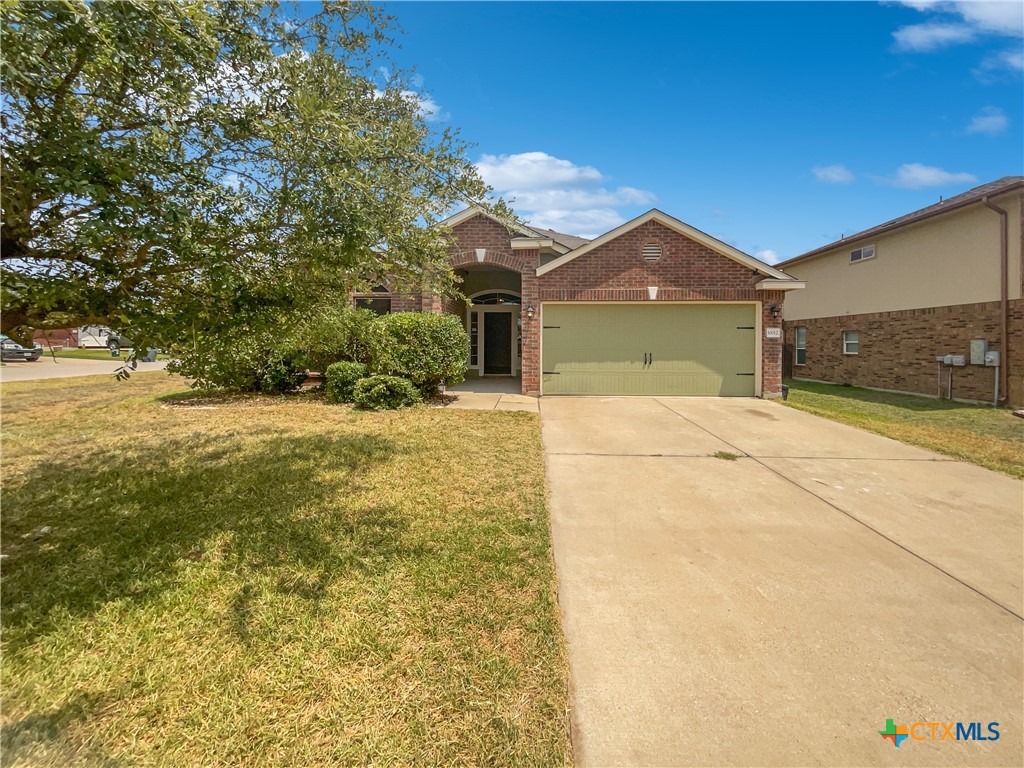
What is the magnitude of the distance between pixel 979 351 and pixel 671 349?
23.2 feet

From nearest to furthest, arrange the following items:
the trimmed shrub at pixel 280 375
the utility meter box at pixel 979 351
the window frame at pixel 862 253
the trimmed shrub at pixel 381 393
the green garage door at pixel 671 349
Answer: the trimmed shrub at pixel 381 393 < the trimmed shrub at pixel 280 375 < the utility meter box at pixel 979 351 < the green garage door at pixel 671 349 < the window frame at pixel 862 253

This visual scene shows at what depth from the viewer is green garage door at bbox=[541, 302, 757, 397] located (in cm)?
1152

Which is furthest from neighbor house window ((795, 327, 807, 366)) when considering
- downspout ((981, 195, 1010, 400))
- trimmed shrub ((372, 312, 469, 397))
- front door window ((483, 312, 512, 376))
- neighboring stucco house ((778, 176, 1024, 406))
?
trimmed shrub ((372, 312, 469, 397))

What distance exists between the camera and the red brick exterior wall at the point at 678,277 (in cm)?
1129

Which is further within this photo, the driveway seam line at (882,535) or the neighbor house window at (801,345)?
the neighbor house window at (801,345)

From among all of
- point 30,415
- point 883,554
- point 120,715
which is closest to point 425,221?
point 120,715

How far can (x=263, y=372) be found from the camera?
1034 centimetres

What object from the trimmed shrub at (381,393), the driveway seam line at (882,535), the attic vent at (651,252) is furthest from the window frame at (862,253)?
the trimmed shrub at (381,393)

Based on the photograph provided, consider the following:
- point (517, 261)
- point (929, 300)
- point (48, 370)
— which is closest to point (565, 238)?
point (517, 261)

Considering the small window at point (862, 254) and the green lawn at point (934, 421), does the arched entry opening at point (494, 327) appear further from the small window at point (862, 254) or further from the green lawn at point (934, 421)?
the small window at point (862, 254)

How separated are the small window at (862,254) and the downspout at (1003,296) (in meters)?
3.84

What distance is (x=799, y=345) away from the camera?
18594mm

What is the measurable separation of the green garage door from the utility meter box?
5033 mm

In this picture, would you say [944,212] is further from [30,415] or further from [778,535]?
[30,415]
